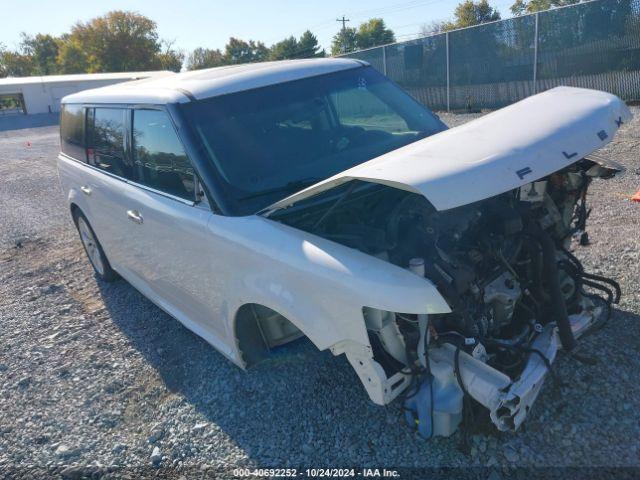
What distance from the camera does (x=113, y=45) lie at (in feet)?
206

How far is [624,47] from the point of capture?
11359 mm

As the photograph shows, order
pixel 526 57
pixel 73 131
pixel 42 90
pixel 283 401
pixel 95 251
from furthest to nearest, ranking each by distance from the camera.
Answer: pixel 42 90, pixel 526 57, pixel 95 251, pixel 73 131, pixel 283 401

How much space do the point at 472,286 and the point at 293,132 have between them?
4.98 feet

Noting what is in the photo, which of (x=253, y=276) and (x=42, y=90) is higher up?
(x=42, y=90)

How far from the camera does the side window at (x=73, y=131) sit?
4.80 metres

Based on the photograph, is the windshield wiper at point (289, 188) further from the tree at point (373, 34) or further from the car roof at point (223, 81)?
the tree at point (373, 34)

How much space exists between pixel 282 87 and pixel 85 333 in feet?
8.75

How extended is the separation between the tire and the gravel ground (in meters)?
0.48

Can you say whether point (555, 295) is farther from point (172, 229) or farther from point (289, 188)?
point (172, 229)

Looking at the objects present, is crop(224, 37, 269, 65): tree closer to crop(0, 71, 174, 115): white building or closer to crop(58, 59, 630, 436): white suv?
crop(0, 71, 174, 115): white building

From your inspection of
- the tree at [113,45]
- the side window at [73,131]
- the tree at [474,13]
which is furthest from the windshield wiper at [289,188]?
the tree at [113,45]

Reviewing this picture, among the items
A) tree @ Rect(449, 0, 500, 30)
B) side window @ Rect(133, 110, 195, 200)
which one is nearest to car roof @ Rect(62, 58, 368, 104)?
side window @ Rect(133, 110, 195, 200)

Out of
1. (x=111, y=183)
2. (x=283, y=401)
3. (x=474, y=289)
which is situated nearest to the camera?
(x=474, y=289)

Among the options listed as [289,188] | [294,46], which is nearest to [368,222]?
[289,188]
